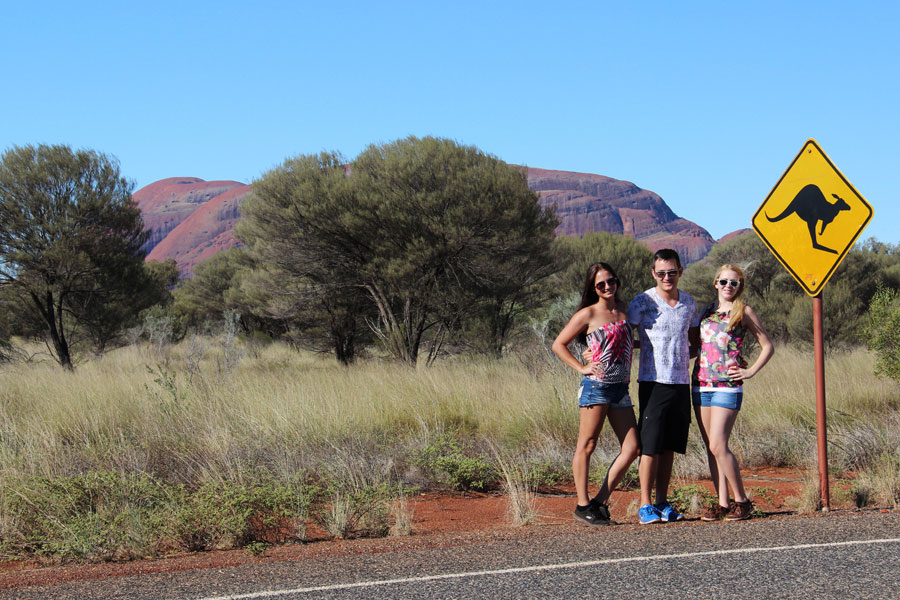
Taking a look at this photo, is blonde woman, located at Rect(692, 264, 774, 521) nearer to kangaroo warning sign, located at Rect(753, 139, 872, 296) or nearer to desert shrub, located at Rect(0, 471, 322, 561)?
kangaroo warning sign, located at Rect(753, 139, 872, 296)

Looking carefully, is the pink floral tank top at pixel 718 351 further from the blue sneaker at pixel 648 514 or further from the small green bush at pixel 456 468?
the small green bush at pixel 456 468

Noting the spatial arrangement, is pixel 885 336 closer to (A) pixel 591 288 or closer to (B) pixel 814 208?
(B) pixel 814 208

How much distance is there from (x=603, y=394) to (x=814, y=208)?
99.7 inches

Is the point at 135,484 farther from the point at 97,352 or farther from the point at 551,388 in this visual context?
the point at 97,352

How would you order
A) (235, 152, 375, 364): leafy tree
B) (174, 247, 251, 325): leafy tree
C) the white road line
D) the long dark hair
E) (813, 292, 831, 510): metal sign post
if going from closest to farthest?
1. the white road line
2. the long dark hair
3. (813, 292, 831, 510): metal sign post
4. (235, 152, 375, 364): leafy tree
5. (174, 247, 251, 325): leafy tree

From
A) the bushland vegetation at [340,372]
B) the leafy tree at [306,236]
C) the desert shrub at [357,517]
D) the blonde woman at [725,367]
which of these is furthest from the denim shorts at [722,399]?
the leafy tree at [306,236]

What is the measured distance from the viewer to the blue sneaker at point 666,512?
5719 mm

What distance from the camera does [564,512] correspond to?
7.09 metres

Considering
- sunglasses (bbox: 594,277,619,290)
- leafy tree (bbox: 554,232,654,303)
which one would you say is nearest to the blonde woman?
sunglasses (bbox: 594,277,619,290)

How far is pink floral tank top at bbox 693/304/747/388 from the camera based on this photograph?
5508 mm

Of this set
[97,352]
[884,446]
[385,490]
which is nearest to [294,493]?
[385,490]

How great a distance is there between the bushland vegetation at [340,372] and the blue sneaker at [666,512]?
1192 mm

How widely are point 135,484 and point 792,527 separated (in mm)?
5066

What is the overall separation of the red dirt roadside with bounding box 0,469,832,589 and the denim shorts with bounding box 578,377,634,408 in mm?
1018
